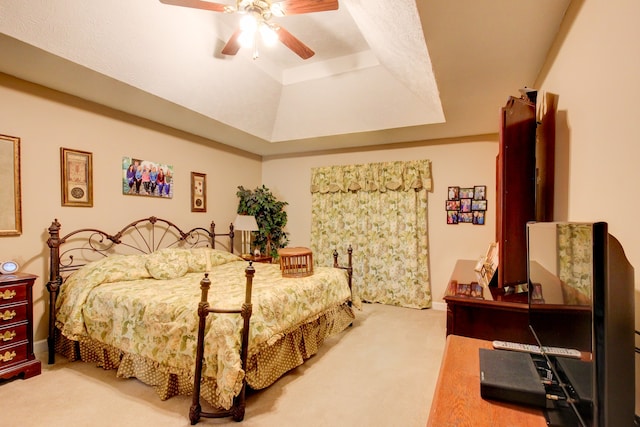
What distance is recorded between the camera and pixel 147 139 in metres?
3.85

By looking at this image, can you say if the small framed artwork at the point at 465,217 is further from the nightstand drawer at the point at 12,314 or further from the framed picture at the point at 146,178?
the nightstand drawer at the point at 12,314

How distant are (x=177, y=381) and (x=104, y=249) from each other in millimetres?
1885

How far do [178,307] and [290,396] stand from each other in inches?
40.8

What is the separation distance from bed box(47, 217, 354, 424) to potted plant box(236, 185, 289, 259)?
1.48m

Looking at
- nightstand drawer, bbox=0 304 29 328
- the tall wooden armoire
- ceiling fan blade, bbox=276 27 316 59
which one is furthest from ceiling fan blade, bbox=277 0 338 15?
nightstand drawer, bbox=0 304 29 328

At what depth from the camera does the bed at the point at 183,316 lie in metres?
2.02

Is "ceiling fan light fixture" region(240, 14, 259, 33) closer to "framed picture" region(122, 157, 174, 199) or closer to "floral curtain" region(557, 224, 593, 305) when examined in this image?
"framed picture" region(122, 157, 174, 199)

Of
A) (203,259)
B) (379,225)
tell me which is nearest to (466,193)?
(379,225)

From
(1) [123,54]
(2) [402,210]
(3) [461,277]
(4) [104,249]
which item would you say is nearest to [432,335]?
(3) [461,277]

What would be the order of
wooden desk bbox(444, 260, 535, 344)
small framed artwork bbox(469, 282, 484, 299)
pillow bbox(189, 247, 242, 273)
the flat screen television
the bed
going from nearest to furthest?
the flat screen television, wooden desk bbox(444, 260, 535, 344), small framed artwork bbox(469, 282, 484, 299), the bed, pillow bbox(189, 247, 242, 273)

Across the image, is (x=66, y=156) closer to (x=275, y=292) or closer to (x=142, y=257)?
(x=142, y=257)

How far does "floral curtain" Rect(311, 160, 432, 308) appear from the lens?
4.61 m

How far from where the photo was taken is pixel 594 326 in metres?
0.67

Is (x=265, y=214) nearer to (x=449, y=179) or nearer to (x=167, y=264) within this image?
(x=167, y=264)
